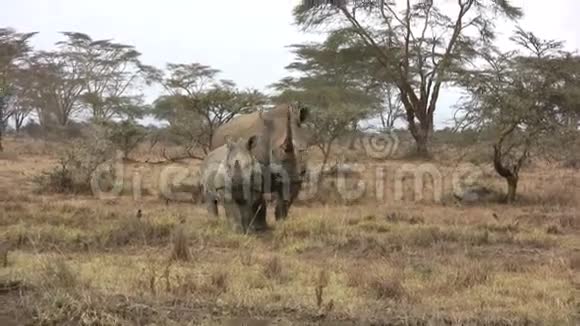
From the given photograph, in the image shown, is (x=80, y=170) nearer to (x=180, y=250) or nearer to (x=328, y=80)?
(x=180, y=250)

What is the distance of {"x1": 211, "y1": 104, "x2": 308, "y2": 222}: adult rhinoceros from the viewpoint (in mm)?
9852

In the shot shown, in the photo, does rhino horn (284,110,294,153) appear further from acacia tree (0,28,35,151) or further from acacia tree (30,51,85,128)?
acacia tree (30,51,85,128)

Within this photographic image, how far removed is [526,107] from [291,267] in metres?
8.33

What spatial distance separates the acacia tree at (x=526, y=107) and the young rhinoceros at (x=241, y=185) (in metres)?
6.66

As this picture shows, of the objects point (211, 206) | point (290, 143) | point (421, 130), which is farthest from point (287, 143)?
point (421, 130)

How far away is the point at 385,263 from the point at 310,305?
7.58 feet

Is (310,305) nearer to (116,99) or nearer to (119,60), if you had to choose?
(116,99)

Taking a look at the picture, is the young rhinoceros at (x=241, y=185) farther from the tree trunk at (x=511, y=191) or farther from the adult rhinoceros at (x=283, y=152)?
the tree trunk at (x=511, y=191)

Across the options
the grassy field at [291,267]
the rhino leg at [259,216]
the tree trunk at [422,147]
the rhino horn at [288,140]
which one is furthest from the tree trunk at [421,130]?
the rhino leg at [259,216]

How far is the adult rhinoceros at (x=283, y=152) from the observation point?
32.3 feet

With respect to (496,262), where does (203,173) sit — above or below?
above

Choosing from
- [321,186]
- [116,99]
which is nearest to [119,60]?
[116,99]

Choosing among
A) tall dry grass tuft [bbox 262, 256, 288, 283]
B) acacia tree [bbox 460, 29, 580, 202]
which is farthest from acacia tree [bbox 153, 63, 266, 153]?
tall dry grass tuft [bbox 262, 256, 288, 283]

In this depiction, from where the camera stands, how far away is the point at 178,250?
752cm
